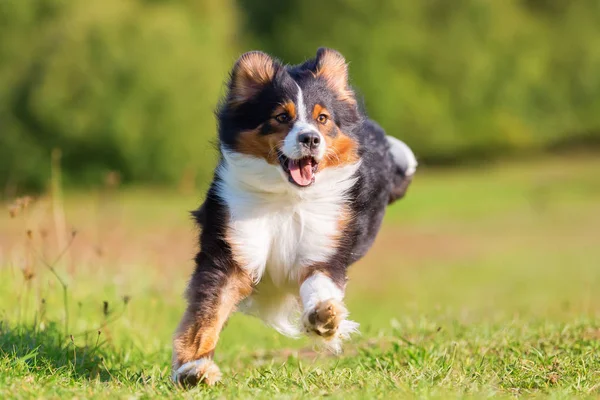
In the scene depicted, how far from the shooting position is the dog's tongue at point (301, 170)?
4.87 metres

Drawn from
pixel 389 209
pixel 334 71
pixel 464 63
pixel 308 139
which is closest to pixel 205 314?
pixel 308 139

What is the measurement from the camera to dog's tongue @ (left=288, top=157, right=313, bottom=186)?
4867 mm

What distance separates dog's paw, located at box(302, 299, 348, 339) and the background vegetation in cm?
2460

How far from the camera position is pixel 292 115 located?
4.91 m

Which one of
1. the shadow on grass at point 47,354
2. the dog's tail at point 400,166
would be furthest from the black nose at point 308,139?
the dog's tail at point 400,166

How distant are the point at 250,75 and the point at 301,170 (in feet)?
2.21

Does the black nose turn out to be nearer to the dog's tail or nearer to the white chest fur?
the white chest fur

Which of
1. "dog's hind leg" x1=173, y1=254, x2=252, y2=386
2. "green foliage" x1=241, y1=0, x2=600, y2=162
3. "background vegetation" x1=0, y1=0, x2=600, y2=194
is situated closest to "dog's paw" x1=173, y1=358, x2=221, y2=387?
"dog's hind leg" x1=173, y1=254, x2=252, y2=386

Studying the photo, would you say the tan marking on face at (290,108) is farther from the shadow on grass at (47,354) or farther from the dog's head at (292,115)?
the shadow on grass at (47,354)

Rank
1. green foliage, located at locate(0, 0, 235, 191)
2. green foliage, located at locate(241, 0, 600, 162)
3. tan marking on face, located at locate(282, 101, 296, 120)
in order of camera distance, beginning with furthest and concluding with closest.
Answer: green foliage, located at locate(241, 0, 600, 162)
green foliage, located at locate(0, 0, 235, 191)
tan marking on face, located at locate(282, 101, 296, 120)

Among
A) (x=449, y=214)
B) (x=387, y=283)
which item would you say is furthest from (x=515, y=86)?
(x=387, y=283)

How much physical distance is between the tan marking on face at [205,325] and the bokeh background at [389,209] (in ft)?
0.64

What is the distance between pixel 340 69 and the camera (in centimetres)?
538

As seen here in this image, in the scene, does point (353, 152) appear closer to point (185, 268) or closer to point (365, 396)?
point (365, 396)
